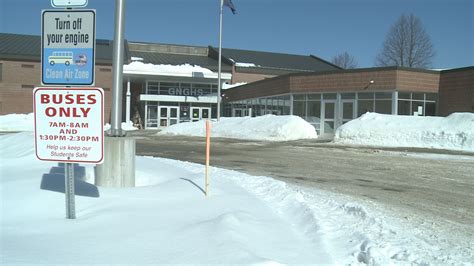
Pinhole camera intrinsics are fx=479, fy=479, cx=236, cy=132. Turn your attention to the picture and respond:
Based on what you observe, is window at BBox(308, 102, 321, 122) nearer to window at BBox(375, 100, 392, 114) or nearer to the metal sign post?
window at BBox(375, 100, 392, 114)

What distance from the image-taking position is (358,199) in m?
8.71

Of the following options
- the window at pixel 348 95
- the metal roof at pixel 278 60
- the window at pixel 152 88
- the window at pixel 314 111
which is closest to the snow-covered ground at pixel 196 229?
the window at pixel 348 95

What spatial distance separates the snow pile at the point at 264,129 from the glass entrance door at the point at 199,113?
52.1 feet

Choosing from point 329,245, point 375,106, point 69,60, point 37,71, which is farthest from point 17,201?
point 37,71

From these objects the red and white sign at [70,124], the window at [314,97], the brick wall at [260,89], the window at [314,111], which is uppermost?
the brick wall at [260,89]

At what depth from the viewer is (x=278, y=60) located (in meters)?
63.3

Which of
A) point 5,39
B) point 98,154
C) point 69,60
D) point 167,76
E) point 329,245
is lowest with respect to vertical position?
point 329,245

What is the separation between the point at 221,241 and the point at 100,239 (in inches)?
49.6

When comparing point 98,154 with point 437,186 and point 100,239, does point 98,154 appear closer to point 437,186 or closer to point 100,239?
point 100,239

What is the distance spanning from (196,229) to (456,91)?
26.0 metres

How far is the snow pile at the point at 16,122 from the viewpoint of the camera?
41.0 metres

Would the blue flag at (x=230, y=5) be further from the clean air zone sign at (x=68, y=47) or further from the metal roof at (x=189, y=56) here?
the clean air zone sign at (x=68, y=47)

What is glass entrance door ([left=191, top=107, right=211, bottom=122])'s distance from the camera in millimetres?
49531

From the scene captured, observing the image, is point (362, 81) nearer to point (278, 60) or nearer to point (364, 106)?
point (364, 106)
